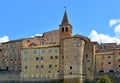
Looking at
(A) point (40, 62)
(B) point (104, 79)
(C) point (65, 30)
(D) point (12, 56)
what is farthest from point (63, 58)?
(D) point (12, 56)

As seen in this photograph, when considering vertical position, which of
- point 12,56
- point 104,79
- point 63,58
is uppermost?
point 12,56

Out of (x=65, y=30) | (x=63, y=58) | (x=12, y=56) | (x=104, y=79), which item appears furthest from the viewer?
(x=12, y=56)

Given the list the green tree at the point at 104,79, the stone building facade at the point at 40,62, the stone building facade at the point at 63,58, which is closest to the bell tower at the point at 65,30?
the stone building facade at the point at 63,58

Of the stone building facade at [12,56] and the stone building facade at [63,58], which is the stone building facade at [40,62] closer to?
the stone building facade at [63,58]

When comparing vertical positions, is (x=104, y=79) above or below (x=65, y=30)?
below

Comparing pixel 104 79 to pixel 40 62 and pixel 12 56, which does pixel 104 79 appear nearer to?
pixel 40 62

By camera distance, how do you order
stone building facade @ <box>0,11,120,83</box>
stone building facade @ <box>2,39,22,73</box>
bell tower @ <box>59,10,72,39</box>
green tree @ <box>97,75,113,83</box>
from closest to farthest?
green tree @ <box>97,75,113,83</box> < stone building facade @ <box>0,11,120,83</box> < bell tower @ <box>59,10,72,39</box> < stone building facade @ <box>2,39,22,73</box>

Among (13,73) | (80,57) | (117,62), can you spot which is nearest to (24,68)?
(13,73)

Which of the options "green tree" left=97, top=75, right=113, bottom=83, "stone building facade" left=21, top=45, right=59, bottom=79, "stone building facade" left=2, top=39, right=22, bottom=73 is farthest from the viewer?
"stone building facade" left=2, top=39, right=22, bottom=73

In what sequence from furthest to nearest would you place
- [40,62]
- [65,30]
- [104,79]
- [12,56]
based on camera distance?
[12,56] < [65,30] < [40,62] < [104,79]

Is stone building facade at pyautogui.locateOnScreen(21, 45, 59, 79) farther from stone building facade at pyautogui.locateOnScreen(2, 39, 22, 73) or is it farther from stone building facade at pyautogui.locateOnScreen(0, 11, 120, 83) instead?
stone building facade at pyautogui.locateOnScreen(2, 39, 22, 73)

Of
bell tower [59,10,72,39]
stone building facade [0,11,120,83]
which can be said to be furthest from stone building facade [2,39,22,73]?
bell tower [59,10,72,39]

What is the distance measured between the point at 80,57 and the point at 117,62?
30.8 feet

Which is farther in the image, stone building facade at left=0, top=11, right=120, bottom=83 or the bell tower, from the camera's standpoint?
the bell tower
